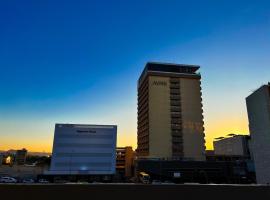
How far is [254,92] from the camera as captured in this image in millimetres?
37500

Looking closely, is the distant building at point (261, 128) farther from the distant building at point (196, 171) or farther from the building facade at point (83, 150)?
the building facade at point (83, 150)

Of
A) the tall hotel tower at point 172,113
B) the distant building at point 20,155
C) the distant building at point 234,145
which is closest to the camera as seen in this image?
the tall hotel tower at point 172,113

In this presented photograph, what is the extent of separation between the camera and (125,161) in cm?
7844

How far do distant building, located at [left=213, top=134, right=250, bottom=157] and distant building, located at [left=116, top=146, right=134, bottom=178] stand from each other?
4227 centimetres

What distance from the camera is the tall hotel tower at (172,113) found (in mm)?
67000

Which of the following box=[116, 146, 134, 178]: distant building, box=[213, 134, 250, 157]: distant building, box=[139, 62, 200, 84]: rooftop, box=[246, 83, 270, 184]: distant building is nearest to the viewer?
box=[246, 83, 270, 184]: distant building

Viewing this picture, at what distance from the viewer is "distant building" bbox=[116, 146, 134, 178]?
251 feet
